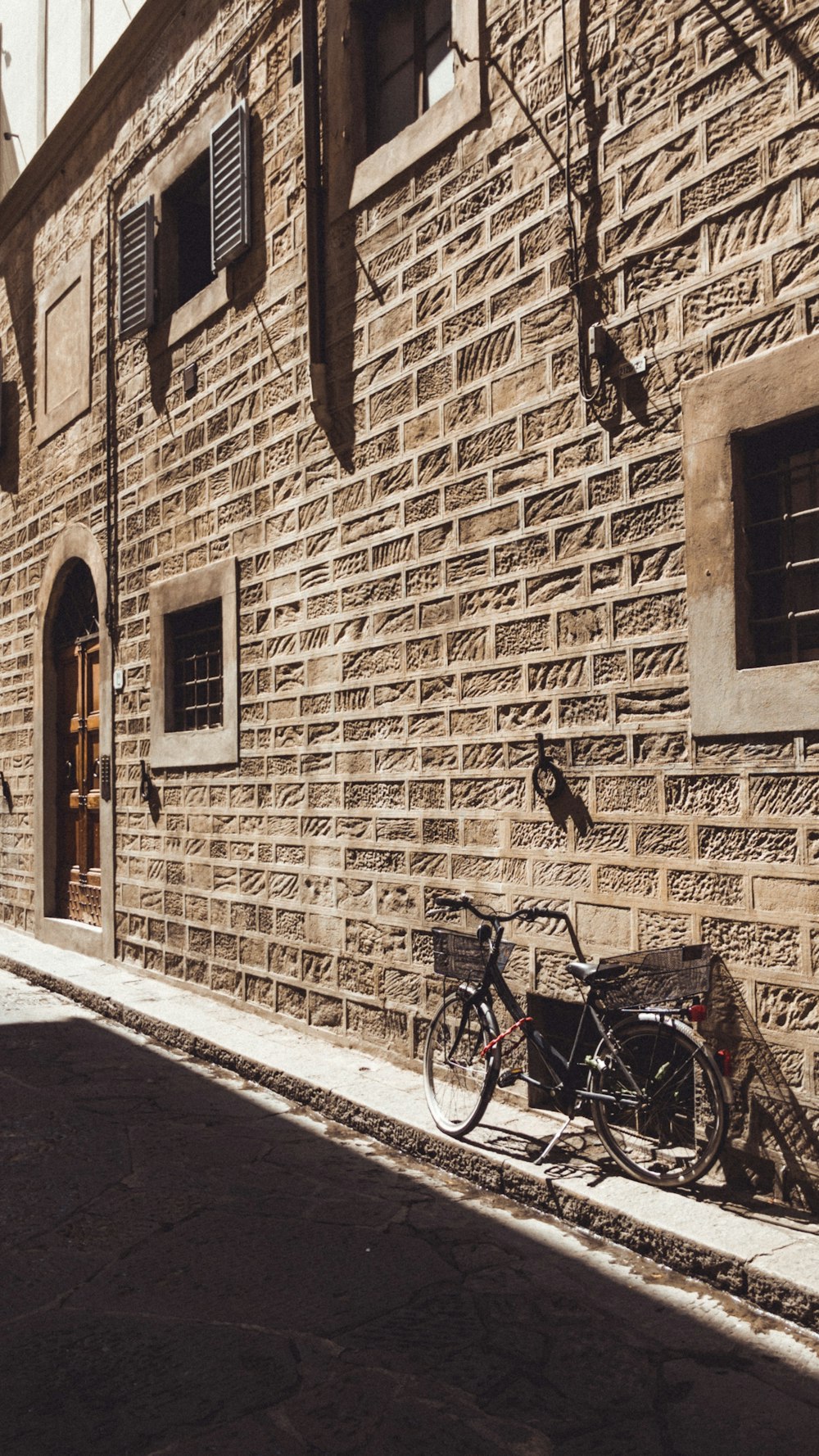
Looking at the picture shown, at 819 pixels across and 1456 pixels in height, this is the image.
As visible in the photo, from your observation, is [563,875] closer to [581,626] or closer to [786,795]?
[581,626]

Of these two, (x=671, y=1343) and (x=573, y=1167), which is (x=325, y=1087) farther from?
(x=671, y=1343)

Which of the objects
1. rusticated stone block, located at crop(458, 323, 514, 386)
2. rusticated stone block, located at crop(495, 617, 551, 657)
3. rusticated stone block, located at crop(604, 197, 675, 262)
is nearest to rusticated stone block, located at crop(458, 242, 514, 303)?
rusticated stone block, located at crop(458, 323, 514, 386)

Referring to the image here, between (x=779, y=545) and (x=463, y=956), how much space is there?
2.15 metres

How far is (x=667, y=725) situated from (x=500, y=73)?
3249 mm

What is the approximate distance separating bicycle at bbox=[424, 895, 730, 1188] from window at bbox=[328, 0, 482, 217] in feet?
13.0

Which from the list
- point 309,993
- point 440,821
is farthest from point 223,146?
point 309,993

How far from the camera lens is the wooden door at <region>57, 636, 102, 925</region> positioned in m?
10.6

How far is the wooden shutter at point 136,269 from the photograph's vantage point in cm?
924

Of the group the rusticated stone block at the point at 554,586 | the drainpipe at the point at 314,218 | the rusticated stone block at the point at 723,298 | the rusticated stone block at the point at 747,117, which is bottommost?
the rusticated stone block at the point at 554,586

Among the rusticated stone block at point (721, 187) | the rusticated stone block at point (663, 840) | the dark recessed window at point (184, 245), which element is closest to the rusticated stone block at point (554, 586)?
the rusticated stone block at point (663, 840)

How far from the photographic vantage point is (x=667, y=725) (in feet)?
15.6

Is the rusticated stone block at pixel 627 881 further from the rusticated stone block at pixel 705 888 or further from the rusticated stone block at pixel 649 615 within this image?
the rusticated stone block at pixel 649 615

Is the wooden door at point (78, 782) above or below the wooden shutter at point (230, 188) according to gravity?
below

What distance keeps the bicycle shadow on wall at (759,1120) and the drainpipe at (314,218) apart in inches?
160
